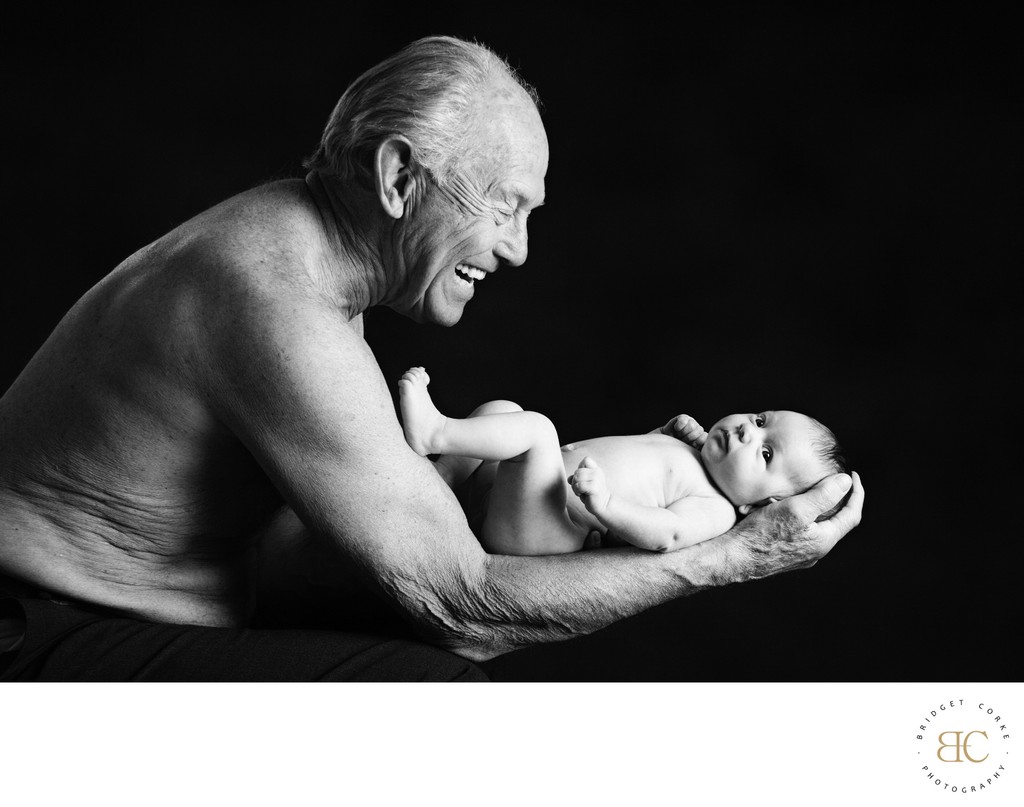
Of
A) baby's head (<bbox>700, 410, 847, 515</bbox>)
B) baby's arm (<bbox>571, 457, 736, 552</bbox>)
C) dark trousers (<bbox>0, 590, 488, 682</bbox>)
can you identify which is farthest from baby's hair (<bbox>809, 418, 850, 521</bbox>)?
dark trousers (<bbox>0, 590, 488, 682</bbox>)

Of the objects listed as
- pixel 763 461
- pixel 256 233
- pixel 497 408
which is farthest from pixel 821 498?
pixel 256 233

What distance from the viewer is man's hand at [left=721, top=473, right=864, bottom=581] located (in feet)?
6.67

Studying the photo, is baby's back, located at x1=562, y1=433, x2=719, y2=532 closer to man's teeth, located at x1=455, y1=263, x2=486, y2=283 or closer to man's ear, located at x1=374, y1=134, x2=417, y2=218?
man's teeth, located at x1=455, y1=263, x2=486, y2=283

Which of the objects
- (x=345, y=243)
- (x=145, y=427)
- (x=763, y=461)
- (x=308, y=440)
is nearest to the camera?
(x=308, y=440)

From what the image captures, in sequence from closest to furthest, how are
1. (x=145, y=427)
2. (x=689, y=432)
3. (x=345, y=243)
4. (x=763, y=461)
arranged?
(x=145, y=427) → (x=345, y=243) → (x=763, y=461) → (x=689, y=432)

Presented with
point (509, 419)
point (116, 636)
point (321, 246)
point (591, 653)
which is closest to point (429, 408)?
point (509, 419)

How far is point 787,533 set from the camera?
6.66 ft

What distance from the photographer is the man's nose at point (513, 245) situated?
6.74ft

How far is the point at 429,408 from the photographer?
1960 millimetres

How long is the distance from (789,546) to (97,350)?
1.10m

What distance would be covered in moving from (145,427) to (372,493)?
37cm

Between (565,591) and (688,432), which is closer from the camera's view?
(565,591)

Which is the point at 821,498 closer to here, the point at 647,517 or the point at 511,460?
the point at 647,517
